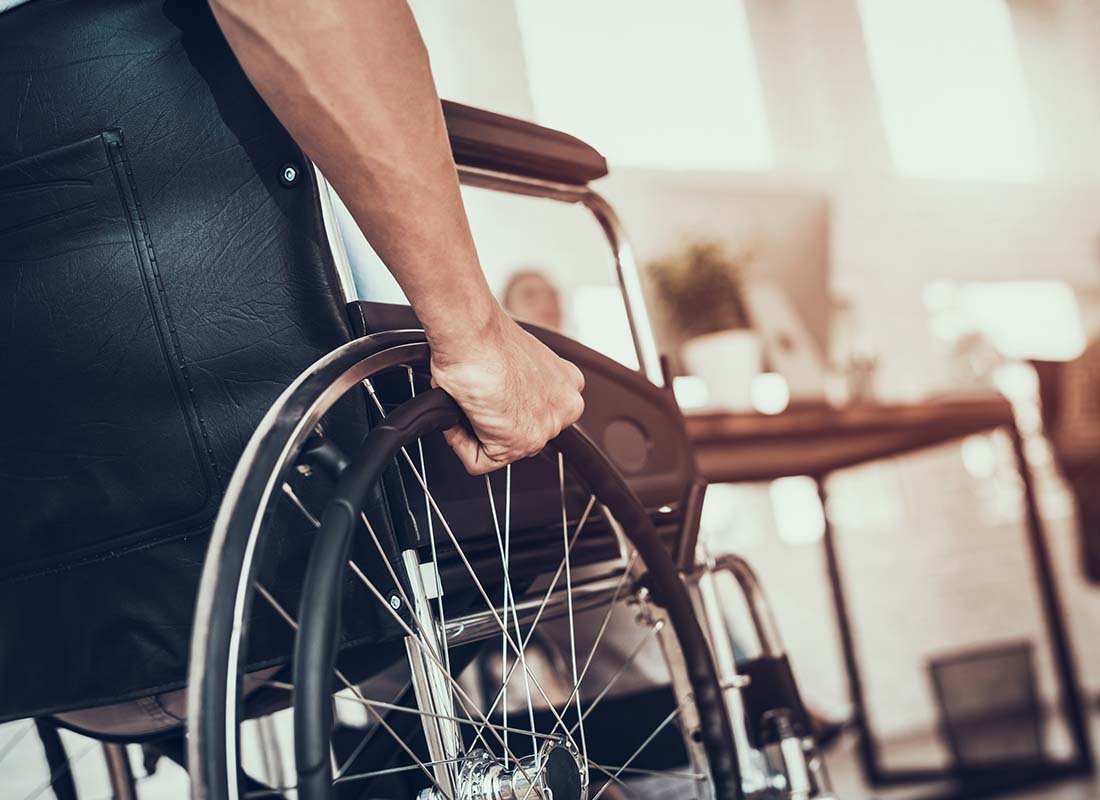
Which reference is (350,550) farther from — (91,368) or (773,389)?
(773,389)

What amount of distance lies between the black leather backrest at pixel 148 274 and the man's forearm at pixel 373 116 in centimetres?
9

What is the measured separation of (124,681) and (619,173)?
9.72 feet

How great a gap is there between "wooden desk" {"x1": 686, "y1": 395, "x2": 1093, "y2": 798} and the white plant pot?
0.22 m

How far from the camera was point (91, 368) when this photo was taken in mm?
733

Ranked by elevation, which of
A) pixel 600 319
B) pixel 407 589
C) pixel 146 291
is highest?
pixel 600 319

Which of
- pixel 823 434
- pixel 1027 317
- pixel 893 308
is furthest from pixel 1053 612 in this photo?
pixel 1027 317

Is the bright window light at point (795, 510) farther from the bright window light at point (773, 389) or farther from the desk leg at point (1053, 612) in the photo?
the desk leg at point (1053, 612)

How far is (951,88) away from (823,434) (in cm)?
266

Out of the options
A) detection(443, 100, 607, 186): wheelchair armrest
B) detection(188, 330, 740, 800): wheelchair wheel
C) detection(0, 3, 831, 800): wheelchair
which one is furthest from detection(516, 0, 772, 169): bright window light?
detection(188, 330, 740, 800): wheelchair wheel

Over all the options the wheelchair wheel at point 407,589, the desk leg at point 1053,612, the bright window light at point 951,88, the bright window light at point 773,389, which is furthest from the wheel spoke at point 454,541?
the bright window light at point 951,88

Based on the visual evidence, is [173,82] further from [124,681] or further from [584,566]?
[584,566]

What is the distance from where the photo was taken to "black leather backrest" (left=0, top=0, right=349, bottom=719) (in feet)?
2.32

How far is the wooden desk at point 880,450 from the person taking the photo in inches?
87.7

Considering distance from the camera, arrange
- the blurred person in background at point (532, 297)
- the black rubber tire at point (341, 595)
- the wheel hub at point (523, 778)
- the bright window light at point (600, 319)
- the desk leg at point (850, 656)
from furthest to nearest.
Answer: the bright window light at point (600, 319) < the blurred person in background at point (532, 297) < the desk leg at point (850, 656) < the wheel hub at point (523, 778) < the black rubber tire at point (341, 595)
